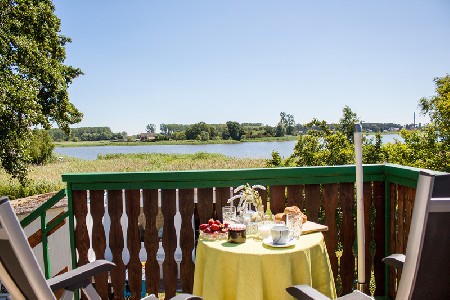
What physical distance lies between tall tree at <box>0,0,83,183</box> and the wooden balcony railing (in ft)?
34.3

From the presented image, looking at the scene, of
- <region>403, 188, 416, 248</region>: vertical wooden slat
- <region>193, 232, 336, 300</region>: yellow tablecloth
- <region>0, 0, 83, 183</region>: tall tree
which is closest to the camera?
<region>193, 232, 336, 300</region>: yellow tablecloth

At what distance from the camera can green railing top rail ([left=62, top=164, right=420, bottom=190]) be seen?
304cm

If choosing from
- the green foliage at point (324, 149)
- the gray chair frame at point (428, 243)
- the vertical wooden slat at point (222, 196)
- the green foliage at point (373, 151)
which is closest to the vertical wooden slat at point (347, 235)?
the vertical wooden slat at point (222, 196)

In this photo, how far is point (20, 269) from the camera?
4.17 feet

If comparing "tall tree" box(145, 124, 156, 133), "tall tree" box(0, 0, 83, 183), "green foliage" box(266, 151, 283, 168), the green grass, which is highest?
"tall tree" box(0, 0, 83, 183)

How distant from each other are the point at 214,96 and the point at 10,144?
170 feet

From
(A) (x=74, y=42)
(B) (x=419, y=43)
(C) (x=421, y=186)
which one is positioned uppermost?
(B) (x=419, y=43)

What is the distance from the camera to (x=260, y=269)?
2.07 m

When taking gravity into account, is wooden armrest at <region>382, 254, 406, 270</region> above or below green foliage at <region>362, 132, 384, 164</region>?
above

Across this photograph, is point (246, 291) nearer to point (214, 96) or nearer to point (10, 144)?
point (10, 144)

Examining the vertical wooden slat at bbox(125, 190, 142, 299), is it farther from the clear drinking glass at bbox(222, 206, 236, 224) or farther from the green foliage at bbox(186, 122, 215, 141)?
the green foliage at bbox(186, 122, 215, 141)

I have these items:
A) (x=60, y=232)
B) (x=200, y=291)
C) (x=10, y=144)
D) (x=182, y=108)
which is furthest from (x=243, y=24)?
(x=182, y=108)

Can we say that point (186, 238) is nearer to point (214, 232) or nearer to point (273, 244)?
point (214, 232)

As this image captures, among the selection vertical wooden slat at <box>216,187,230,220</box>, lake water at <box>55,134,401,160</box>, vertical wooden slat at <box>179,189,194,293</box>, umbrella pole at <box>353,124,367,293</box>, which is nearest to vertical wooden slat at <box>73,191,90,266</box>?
vertical wooden slat at <box>179,189,194,293</box>
